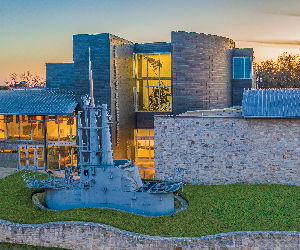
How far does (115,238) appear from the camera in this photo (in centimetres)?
1811

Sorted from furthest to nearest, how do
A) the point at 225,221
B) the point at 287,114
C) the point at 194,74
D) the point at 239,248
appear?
1. the point at 194,74
2. the point at 287,114
3. the point at 225,221
4. the point at 239,248

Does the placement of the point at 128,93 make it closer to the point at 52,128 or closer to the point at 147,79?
the point at 147,79

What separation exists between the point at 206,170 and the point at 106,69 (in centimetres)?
1162

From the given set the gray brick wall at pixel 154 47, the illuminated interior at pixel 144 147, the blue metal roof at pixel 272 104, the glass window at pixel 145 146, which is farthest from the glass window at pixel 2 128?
the blue metal roof at pixel 272 104

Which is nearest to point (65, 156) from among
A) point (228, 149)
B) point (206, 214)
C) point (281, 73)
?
point (228, 149)

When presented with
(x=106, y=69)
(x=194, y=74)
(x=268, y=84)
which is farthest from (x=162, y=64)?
(x=268, y=84)

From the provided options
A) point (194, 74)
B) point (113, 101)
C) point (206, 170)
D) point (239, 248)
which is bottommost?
point (239, 248)

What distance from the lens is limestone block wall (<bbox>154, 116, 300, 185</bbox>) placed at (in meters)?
24.9

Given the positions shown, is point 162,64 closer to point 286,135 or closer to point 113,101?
point 113,101

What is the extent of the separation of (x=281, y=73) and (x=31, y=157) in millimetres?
59035

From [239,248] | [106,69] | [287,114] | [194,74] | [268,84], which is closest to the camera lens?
[239,248]

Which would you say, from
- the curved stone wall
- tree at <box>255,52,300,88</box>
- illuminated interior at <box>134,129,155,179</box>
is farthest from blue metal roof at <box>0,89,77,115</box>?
tree at <box>255,52,300,88</box>

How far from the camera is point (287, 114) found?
80.2 feet

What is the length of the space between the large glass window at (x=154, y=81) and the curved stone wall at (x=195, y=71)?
181cm
